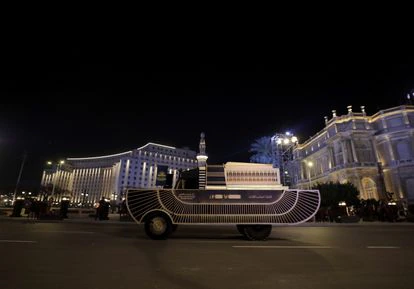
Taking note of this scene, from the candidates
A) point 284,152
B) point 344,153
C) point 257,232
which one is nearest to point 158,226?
point 257,232

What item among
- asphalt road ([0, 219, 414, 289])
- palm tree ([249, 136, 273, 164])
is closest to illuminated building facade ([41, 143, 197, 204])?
palm tree ([249, 136, 273, 164])

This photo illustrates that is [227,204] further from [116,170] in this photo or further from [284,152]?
[116,170]

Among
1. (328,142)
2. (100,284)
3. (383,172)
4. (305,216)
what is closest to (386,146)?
(383,172)

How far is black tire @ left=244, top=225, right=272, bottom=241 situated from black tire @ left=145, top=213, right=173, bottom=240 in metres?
3.03

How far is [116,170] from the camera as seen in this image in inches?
4993

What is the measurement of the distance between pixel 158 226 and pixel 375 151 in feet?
189

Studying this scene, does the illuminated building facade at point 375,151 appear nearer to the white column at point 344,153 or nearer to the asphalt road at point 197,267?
the white column at point 344,153

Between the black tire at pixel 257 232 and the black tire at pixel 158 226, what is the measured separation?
3.03 m

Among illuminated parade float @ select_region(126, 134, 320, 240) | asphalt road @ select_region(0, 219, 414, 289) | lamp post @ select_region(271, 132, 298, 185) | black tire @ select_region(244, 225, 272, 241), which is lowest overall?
asphalt road @ select_region(0, 219, 414, 289)

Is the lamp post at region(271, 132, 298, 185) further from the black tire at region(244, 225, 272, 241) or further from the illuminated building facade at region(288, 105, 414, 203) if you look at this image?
the illuminated building facade at region(288, 105, 414, 203)

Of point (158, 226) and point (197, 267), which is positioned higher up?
point (158, 226)

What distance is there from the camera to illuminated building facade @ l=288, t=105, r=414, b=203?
46.3 metres

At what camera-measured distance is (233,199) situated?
898cm

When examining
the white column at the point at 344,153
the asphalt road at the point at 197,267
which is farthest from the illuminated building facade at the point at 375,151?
the asphalt road at the point at 197,267
